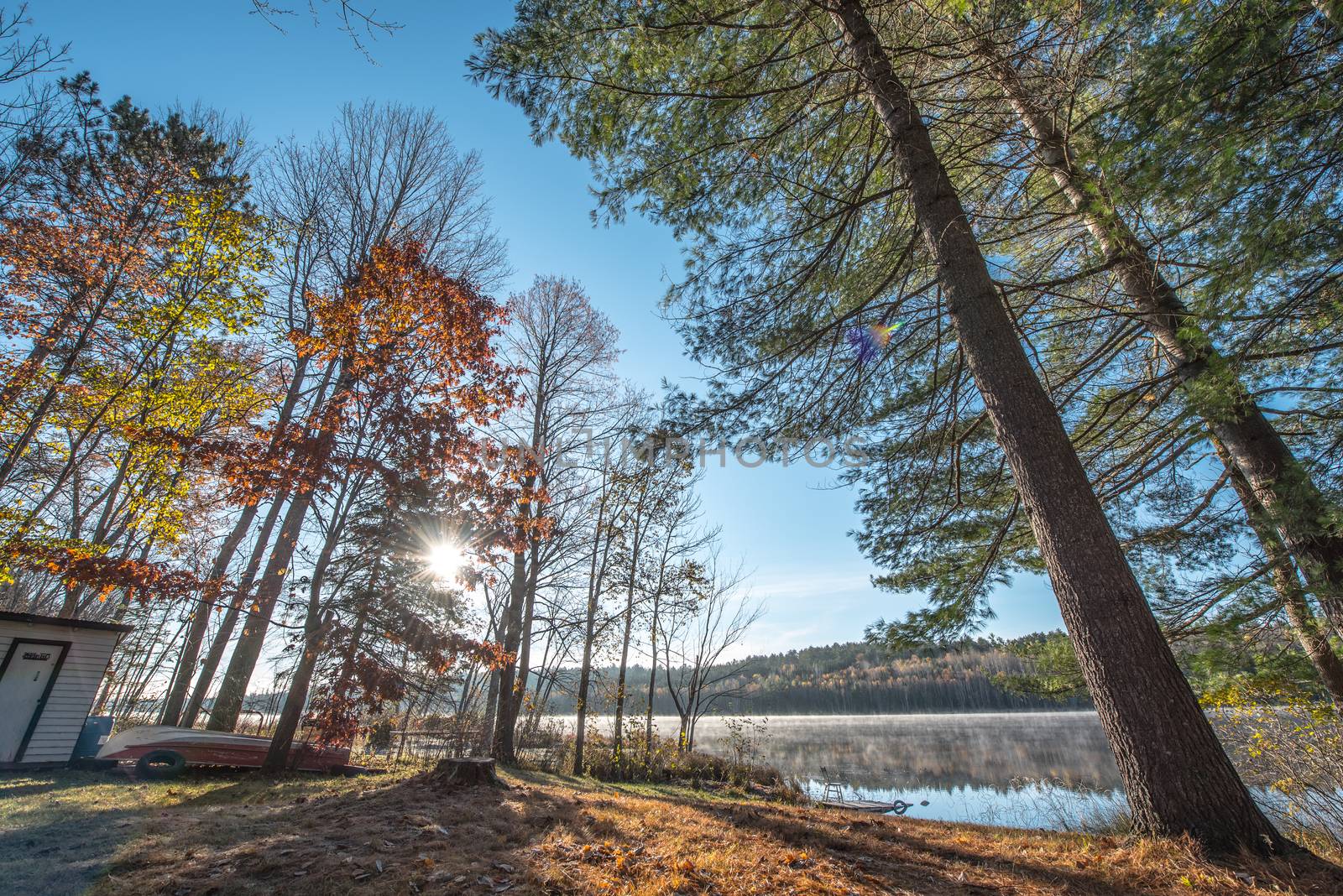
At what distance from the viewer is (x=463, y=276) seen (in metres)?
8.23

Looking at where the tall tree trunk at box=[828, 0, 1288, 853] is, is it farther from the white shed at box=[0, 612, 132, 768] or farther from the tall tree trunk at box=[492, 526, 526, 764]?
the white shed at box=[0, 612, 132, 768]

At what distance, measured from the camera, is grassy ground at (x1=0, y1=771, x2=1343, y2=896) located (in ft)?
8.61

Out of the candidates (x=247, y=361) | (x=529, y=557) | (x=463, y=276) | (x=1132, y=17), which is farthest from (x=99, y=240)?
(x=1132, y=17)

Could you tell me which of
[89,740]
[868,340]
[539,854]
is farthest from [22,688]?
[868,340]

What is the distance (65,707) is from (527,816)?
31.1 feet

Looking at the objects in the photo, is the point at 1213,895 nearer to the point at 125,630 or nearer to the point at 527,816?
the point at 527,816

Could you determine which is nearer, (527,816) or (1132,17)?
(1132,17)

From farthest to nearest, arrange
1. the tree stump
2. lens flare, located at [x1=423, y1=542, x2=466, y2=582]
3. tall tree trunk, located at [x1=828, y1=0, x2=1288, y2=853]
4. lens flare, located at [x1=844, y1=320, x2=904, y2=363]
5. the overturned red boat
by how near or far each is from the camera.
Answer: lens flare, located at [x1=423, y1=542, x2=466, y2=582]
the overturned red boat
the tree stump
lens flare, located at [x1=844, y1=320, x2=904, y2=363]
tall tree trunk, located at [x1=828, y1=0, x2=1288, y2=853]

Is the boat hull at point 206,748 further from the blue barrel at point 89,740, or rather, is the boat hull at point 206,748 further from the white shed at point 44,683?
the blue barrel at point 89,740

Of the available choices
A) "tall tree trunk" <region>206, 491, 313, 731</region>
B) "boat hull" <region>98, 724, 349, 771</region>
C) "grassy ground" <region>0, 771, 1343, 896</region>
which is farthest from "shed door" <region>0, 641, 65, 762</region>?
"grassy ground" <region>0, 771, 1343, 896</region>

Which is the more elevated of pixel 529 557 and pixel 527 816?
pixel 529 557

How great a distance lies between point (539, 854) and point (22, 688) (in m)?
10.6

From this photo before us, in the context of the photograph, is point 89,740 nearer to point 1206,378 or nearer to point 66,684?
point 66,684

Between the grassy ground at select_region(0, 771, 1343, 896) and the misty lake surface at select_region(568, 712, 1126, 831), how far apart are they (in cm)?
373
